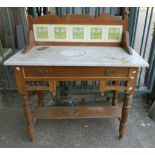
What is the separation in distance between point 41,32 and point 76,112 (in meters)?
→ 0.87

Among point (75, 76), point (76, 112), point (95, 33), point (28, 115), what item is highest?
point (95, 33)

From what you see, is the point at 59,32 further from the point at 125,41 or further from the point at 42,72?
the point at 125,41

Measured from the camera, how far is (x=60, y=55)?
4.50 ft

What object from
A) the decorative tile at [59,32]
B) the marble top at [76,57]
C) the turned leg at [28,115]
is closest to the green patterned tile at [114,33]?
the marble top at [76,57]

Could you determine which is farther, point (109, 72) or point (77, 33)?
point (77, 33)

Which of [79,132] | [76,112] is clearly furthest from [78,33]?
[79,132]

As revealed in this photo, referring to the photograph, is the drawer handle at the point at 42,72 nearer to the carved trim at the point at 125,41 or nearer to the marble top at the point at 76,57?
the marble top at the point at 76,57

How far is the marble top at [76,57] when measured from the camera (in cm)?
122

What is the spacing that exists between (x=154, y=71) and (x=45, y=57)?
1.43m

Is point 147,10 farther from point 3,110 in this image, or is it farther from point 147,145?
point 3,110

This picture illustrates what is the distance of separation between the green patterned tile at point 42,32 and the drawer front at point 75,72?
1.44ft

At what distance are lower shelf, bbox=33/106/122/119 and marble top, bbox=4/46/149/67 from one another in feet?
2.17

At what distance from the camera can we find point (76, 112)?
5.81 ft

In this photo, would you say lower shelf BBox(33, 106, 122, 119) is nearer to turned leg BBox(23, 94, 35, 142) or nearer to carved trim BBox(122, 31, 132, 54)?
turned leg BBox(23, 94, 35, 142)
